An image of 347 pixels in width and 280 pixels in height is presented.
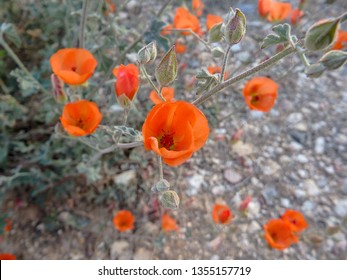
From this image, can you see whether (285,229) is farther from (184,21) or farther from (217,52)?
(184,21)

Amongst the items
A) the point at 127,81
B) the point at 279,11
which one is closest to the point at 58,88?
the point at 127,81

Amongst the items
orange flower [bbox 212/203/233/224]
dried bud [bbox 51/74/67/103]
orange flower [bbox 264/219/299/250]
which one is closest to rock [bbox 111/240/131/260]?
orange flower [bbox 212/203/233/224]

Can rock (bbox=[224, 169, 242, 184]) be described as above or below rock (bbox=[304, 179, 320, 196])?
above

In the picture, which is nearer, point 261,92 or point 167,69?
point 167,69

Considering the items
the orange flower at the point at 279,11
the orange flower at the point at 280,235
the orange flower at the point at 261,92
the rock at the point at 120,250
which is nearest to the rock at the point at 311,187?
the orange flower at the point at 280,235

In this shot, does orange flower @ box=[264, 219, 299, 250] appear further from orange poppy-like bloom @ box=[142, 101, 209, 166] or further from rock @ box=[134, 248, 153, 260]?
orange poppy-like bloom @ box=[142, 101, 209, 166]

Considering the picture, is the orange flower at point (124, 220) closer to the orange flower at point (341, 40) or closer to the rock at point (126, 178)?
the rock at point (126, 178)
